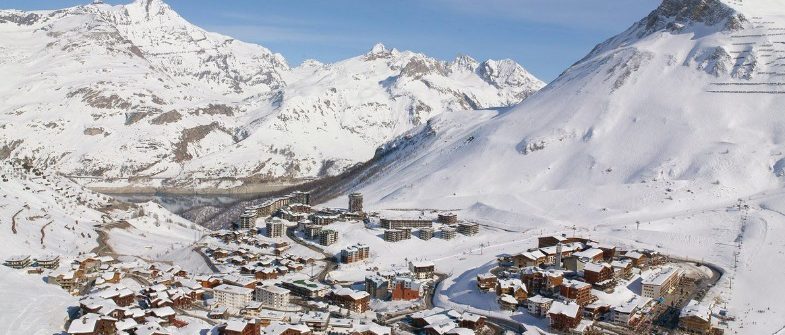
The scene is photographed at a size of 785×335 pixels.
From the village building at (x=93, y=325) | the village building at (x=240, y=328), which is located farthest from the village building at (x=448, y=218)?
the village building at (x=93, y=325)

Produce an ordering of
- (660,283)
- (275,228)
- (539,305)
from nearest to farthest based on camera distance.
A: (539,305)
(660,283)
(275,228)

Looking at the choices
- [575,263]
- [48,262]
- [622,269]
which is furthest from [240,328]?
[622,269]

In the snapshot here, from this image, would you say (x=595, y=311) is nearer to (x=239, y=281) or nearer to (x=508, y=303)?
(x=508, y=303)

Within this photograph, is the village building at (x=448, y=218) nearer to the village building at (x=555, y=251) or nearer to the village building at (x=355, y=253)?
the village building at (x=355, y=253)

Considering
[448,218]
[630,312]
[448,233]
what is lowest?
[630,312]

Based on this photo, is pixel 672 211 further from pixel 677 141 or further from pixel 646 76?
pixel 646 76

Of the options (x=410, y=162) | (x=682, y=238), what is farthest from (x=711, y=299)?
(x=410, y=162)

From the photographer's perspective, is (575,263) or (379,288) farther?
(575,263)

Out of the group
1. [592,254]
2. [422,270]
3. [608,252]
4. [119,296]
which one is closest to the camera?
[119,296]
